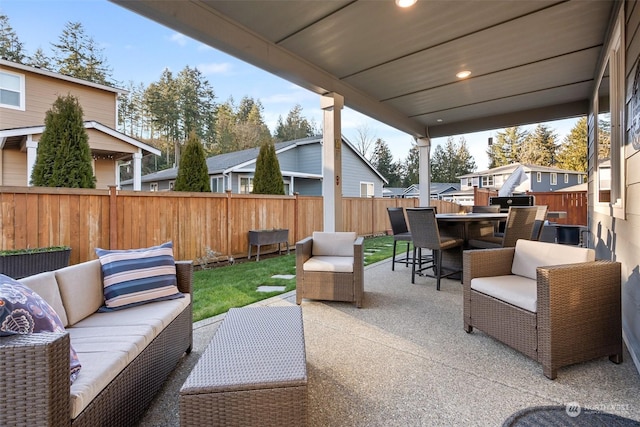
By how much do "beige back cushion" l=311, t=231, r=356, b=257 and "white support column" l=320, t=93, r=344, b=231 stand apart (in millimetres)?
828

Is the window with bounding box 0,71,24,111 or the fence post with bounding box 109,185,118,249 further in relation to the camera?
the window with bounding box 0,71,24,111

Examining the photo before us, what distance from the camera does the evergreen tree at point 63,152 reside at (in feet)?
14.4

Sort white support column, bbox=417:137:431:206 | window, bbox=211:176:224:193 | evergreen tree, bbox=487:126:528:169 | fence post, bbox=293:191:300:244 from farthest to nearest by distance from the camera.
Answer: evergreen tree, bbox=487:126:528:169, window, bbox=211:176:224:193, white support column, bbox=417:137:431:206, fence post, bbox=293:191:300:244

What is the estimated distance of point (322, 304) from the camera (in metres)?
3.42

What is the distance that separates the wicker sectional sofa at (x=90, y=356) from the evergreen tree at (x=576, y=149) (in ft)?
76.2

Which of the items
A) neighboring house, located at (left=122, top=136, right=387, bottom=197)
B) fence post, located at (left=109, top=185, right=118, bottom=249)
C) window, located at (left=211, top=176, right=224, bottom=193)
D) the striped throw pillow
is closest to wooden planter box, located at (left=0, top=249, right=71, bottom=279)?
fence post, located at (left=109, top=185, right=118, bottom=249)

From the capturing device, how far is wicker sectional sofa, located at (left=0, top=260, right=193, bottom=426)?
0.98m

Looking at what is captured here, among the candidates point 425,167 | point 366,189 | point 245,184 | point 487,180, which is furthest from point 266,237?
point 487,180

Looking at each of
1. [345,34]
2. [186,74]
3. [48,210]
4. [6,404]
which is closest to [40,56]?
[186,74]

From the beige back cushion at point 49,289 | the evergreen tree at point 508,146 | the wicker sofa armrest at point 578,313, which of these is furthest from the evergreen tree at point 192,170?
the evergreen tree at point 508,146

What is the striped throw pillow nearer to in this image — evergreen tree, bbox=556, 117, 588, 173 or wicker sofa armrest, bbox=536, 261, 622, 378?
wicker sofa armrest, bbox=536, 261, 622, 378

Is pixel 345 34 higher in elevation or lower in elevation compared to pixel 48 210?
higher

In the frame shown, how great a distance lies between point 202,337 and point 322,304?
51.4 inches

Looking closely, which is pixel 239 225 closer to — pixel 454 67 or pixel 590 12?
pixel 454 67
